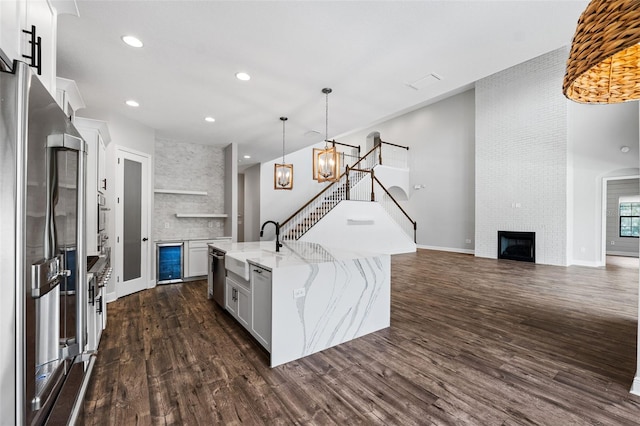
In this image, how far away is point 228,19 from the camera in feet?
7.55

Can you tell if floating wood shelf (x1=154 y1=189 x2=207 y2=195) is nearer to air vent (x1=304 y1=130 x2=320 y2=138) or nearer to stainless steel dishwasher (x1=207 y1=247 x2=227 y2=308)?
stainless steel dishwasher (x1=207 y1=247 x2=227 y2=308)

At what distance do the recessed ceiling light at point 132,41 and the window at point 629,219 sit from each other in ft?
46.8

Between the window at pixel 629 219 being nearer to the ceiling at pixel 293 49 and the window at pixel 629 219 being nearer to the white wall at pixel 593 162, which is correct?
the white wall at pixel 593 162

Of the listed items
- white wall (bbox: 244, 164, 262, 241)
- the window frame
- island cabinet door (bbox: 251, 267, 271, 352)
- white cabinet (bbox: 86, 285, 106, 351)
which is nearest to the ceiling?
island cabinet door (bbox: 251, 267, 271, 352)

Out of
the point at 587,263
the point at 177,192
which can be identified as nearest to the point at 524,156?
the point at 587,263

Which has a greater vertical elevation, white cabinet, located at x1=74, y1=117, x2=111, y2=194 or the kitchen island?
white cabinet, located at x1=74, y1=117, x2=111, y2=194

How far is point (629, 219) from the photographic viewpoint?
9766 millimetres

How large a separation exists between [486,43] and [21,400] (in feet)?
11.9

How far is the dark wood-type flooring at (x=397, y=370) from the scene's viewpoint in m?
1.80

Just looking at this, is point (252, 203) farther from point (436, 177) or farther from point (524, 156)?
point (524, 156)

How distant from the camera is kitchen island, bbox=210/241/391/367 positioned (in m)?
2.38

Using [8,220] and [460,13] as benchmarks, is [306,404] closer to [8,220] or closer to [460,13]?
[8,220]

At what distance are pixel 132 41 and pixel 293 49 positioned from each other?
147 cm

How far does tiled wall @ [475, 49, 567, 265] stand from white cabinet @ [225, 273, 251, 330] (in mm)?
7922
